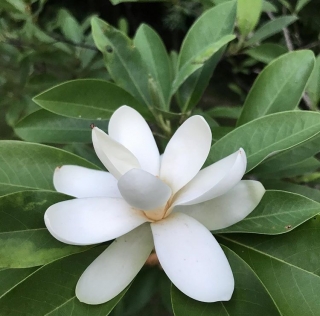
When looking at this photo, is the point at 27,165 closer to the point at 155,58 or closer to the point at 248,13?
the point at 155,58

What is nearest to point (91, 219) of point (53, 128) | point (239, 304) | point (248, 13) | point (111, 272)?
point (111, 272)

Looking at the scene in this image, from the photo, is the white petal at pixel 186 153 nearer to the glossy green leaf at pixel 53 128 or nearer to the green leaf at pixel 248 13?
the glossy green leaf at pixel 53 128

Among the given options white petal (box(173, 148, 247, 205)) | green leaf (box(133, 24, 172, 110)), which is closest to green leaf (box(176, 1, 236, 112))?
green leaf (box(133, 24, 172, 110))

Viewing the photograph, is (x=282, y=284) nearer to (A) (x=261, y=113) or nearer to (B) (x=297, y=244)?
(B) (x=297, y=244)

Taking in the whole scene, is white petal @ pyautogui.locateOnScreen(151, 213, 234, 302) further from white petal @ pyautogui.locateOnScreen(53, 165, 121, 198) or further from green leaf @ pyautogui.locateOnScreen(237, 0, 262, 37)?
green leaf @ pyautogui.locateOnScreen(237, 0, 262, 37)

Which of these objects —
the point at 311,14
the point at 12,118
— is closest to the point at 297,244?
the point at 12,118

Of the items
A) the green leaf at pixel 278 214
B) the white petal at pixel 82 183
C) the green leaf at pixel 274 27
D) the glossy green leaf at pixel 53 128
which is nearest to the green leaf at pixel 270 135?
the green leaf at pixel 278 214
